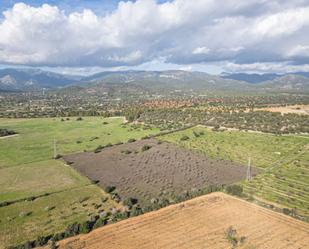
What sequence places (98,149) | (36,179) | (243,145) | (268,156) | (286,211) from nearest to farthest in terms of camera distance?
1. (286,211)
2. (36,179)
3. (268,156)
4. (98,149)
5. (243,145)

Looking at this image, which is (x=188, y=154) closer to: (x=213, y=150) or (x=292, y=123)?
(x=213, y=150)

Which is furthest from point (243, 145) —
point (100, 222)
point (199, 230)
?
point (100, 222)

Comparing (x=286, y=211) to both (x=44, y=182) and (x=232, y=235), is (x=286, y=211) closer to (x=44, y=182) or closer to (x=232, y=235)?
(x=232, y=235)

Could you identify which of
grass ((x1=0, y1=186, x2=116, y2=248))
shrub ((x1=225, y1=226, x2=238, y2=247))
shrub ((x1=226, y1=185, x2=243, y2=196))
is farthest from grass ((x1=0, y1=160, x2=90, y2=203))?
shrub ((x1=225, y1=226, x2=238, y2=247))

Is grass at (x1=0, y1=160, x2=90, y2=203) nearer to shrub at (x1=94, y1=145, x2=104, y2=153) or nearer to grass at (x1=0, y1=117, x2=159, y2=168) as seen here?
grass at (x1=0, y1=117, x2=159, y2=168)

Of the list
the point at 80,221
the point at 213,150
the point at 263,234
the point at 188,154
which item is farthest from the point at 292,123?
the point at 80,221

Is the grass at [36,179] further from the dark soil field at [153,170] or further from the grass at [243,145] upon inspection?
the grass at [243,145]
